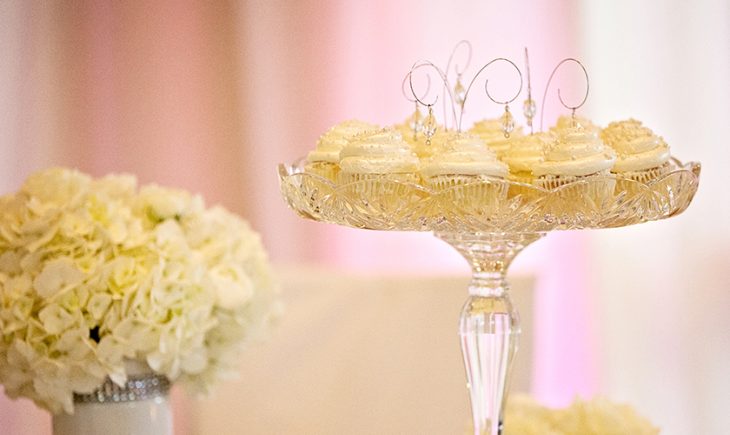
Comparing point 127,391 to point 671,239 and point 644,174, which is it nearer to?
point 644,174

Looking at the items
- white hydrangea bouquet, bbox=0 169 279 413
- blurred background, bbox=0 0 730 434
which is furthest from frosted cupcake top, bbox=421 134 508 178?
blurred background, bbox=0 0 730 434

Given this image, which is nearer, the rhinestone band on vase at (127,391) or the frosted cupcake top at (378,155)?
the frosted cupcake top at (378,155)

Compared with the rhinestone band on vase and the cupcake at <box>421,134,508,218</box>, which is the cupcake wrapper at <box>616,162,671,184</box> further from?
the rhinestone band on vase

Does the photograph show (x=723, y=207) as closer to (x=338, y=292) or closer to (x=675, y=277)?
(x=675, y=277)

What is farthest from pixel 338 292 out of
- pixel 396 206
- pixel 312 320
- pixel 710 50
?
pixel 710 50

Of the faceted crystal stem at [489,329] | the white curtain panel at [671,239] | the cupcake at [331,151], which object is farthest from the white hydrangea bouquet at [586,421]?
the white curtain panel at [671,239]

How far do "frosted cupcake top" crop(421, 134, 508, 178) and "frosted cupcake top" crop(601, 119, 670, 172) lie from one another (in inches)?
5.2

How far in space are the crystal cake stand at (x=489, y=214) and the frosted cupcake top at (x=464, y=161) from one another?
0.02m

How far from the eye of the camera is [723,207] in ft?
8.70

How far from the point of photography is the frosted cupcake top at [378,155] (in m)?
1.00

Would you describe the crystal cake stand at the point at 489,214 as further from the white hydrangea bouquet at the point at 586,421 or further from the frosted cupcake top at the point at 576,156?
the white hydrangea bouquet at the point at 586,421

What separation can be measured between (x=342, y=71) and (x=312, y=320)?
0.99 m

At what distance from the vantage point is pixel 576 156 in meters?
0.98

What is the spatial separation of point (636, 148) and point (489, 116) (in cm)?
168
